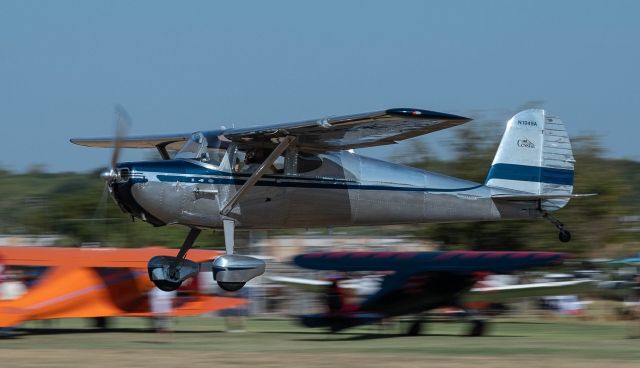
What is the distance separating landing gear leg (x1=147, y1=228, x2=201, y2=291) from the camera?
579 inches

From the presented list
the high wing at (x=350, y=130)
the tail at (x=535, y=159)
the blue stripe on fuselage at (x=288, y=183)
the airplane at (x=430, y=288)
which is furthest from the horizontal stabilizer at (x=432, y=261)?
the high wing at (x=350, y=130)

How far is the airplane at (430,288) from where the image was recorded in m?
17.1

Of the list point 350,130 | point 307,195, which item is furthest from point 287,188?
point 350,130

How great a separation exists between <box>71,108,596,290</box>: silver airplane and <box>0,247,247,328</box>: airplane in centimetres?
374

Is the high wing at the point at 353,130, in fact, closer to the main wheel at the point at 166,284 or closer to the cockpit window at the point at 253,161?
the cockpit window at the point at 253,161

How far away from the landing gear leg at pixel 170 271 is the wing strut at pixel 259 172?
2.65 feet

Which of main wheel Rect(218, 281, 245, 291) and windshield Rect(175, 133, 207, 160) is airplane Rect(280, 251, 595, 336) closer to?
main wheel Rect(218, 281, 245, 291)

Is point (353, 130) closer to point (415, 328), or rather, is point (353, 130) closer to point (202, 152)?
point (202, 152)

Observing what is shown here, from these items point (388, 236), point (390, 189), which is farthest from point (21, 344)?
point (388, 236)

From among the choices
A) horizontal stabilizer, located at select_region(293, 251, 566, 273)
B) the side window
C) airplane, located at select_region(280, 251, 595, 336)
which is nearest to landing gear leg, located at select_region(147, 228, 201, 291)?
the side window

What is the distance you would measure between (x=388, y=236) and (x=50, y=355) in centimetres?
1985

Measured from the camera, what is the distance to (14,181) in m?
68.0

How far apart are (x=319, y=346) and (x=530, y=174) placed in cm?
440

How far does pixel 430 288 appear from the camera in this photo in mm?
17578
